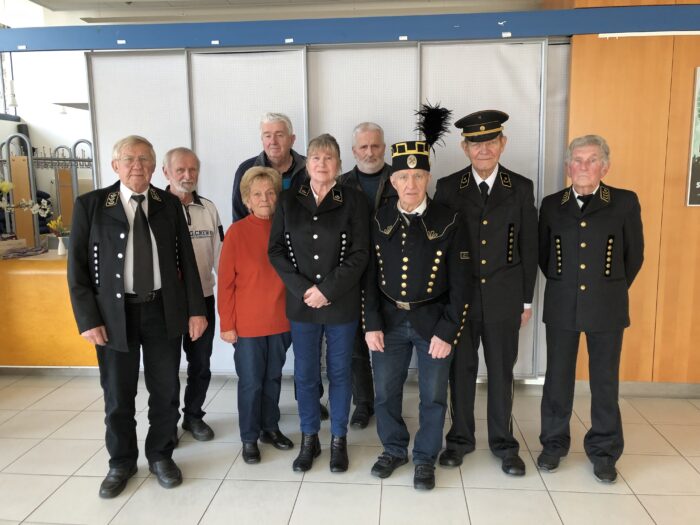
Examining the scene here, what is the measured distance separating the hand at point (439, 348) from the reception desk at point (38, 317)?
3077mm

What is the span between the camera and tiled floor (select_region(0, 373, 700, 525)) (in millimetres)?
2535

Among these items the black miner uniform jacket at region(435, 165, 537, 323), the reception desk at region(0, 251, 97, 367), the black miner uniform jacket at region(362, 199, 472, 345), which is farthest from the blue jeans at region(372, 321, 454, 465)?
the reception desk at region(0, 251, 97, 367)

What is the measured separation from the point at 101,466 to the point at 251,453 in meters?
0.85

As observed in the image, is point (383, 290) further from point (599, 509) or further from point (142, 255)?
point (599, 509)

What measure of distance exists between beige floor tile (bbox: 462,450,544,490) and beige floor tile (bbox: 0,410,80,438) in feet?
8.69

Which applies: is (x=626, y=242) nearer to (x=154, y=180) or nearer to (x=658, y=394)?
(x=658, y=394)

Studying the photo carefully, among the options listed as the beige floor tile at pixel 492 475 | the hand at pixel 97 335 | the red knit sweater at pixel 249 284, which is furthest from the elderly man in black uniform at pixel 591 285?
the hand at pixel 97 335

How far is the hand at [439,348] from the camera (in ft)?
8.53

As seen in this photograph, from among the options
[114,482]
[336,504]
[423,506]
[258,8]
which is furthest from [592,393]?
[258,8]

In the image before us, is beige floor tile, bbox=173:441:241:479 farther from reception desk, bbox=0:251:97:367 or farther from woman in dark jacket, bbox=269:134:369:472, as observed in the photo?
reception desk, bbox=0:251:97:367

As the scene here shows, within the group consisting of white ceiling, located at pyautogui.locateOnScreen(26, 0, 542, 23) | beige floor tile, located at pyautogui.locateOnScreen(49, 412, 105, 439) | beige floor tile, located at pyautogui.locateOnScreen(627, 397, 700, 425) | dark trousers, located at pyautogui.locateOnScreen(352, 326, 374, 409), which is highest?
white ceiling, located at pyautogui.locateOnScreen(26, 0, 542, 23)

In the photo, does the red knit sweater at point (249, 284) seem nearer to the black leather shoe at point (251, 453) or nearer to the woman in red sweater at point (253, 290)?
the woman in red sweater at point (253, 290)

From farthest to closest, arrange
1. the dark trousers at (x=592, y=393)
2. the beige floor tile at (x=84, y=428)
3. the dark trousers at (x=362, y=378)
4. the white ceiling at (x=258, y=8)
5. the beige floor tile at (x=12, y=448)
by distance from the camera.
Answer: the white ceiling at (x=258, y=8) → the dark trousers at (x=362, y=378) → the beige floor tile at (x=84, y=428) → the beige floor tile at (x=12, y=448) → the dark trousers at (x=592, y=393)

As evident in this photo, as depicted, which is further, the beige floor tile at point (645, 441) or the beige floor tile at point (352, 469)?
the beige floor tile at point (645, 441)
